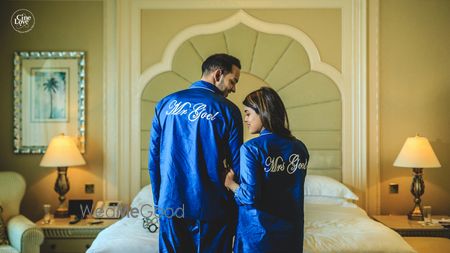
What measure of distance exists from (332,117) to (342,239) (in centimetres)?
155

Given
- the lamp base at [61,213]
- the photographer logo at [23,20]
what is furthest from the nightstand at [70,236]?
the photographer logo at [23,20]

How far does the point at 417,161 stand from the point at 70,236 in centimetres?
283

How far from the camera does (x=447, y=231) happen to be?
351cm

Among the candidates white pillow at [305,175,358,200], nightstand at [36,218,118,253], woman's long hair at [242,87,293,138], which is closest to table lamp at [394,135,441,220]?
white pillow at [305,175,358,200]

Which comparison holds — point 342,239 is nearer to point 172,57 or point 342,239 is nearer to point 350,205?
point 350,205

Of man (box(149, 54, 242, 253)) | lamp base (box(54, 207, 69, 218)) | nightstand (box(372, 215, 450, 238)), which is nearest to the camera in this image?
man (box(149, 54, 242, 253))

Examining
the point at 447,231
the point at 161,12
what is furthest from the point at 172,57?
the point at 447,231

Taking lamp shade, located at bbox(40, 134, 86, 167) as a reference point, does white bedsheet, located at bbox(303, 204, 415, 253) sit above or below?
below

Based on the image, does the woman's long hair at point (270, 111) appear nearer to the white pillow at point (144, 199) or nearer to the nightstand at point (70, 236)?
the white pillow at point (144, 199)

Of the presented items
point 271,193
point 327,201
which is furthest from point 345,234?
point 271,193

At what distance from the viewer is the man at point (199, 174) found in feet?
6.30

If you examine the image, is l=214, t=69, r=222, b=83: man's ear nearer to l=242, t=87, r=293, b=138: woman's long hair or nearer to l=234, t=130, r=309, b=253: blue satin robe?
Answer: l=242, t=87, r=293, b=138: woman's long hair

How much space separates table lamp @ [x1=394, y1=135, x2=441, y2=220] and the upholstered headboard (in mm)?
541

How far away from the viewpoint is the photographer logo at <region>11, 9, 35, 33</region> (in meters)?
4.03
